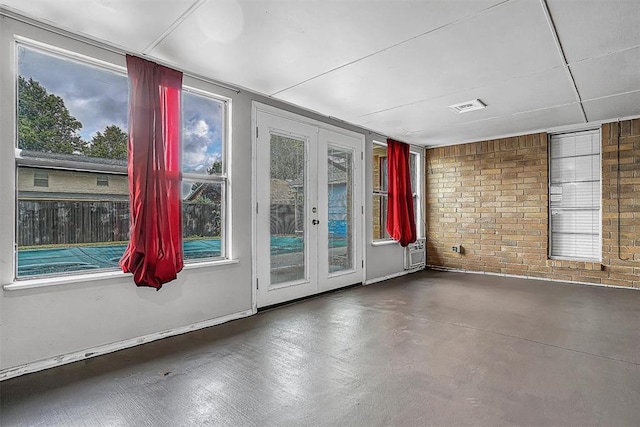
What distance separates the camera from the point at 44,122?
268cm

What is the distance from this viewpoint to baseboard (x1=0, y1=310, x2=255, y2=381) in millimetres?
2451

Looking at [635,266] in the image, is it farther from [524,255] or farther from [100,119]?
[100,119]

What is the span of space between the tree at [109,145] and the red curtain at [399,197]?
14.0 ft

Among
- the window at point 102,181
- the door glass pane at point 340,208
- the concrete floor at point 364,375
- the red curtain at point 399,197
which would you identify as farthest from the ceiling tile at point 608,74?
the window at point 102,181

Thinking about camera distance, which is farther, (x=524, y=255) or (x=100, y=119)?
(x=524, y=255)

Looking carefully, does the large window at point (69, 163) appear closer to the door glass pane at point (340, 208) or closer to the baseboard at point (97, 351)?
the baseboard at point (97, 351)

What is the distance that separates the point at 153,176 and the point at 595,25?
3.67 metres

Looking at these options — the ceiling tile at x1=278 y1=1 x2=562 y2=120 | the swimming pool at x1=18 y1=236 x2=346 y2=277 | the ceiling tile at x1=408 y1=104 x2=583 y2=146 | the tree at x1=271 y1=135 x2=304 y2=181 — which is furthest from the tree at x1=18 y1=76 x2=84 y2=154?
the ceiling tile at x1=408 y1=104 x2=583 y2=146

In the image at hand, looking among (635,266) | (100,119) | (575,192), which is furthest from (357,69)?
(635,266)

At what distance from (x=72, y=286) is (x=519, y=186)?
253 inches

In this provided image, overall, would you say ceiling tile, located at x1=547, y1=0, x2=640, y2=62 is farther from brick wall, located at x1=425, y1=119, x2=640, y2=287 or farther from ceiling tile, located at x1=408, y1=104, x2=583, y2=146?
brick wall, located at x1=425, y1=119, x2=640, y2=287

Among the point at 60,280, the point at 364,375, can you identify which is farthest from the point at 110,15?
the point at 364,375

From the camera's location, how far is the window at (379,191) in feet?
20.0

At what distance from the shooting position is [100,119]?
9.72ft
